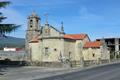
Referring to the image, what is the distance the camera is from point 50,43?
2499 inches

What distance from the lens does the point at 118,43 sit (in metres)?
111

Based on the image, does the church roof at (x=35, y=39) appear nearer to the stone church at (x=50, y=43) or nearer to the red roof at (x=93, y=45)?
the stone church at (x=50, y=43)

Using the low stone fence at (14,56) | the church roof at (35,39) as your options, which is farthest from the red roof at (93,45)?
the low stone fence at (14,56)

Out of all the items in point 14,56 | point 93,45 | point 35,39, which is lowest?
point 14,56

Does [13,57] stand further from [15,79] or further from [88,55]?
[15,79]

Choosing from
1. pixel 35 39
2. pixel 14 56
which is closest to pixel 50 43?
pixel 35 39

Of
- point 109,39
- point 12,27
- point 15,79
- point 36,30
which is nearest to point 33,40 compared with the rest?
point 36,30

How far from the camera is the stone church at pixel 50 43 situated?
63250 mm

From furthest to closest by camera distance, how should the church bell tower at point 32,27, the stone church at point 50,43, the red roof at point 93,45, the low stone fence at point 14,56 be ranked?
the low stone fence at point 14,56 < the red roof at point 93,45 < the church bell tower at point 32,27 < the stone church at point 50,43

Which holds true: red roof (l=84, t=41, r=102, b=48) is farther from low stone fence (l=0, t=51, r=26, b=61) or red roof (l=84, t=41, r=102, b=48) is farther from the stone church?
low stone fence (l=0, t=51, r=26, b=61)

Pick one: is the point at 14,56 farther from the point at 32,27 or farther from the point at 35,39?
the point at 35,39

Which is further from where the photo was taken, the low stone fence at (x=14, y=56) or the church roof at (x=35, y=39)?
the low stone fence at (x=14, y=56)

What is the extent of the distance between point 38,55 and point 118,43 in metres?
49.3

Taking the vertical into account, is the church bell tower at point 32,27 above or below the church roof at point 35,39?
above
